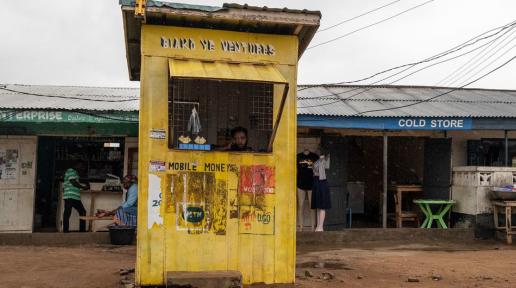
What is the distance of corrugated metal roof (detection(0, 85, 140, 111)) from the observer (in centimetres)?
1170

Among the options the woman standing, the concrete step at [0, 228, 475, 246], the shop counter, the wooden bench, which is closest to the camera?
the concrete step at [0, 228, 475, 246]

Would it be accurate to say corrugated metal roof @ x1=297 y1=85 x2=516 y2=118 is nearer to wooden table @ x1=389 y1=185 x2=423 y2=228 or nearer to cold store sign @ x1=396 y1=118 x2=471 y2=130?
cold store sign @ x1=396 y1=118 x2=471 y2=130

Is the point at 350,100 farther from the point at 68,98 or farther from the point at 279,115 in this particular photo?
the point at 279,115

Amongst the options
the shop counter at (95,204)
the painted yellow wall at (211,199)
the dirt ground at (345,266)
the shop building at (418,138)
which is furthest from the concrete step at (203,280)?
the shop counter at (95,204)

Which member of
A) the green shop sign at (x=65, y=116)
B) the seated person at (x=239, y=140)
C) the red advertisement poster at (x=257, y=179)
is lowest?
the red advertisement poster at (x=257, y=179)

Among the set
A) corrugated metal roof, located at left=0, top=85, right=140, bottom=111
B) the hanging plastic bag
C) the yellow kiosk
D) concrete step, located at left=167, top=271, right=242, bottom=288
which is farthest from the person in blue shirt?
concrete step, located at left=167, top=271, right=242, bottom=288

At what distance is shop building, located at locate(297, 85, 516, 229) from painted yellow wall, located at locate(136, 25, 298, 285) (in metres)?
5.43

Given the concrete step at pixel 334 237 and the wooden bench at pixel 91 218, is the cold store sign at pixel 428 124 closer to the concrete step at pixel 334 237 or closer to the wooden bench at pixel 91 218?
the concrete step at pixel 334 237

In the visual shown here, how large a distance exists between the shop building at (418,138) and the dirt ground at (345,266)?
1.81 metres

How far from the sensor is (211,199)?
621 centimetres

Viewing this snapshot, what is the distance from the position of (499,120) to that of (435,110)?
1428 mm

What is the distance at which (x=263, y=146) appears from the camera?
7.84 metres

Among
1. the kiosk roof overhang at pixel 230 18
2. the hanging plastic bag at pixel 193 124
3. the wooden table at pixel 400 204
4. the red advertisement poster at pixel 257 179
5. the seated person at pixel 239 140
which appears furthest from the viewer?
the wooden table at pixel 400 204

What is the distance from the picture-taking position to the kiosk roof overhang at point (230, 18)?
6.04 metres
